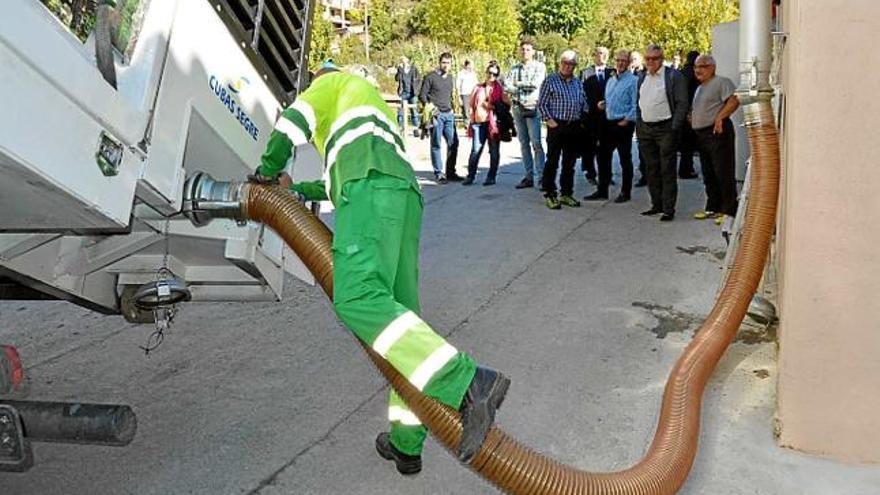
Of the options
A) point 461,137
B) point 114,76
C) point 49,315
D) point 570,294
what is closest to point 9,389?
point 114,76

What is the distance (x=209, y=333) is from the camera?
5418 millimetres

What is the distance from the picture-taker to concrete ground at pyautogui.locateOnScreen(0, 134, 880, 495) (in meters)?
3.53

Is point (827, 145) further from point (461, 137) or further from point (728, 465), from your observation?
point (461, 137)

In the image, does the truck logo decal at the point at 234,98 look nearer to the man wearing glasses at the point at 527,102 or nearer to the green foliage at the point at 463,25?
the man wearing glasses at the point at 527,102

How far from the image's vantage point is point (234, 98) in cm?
340

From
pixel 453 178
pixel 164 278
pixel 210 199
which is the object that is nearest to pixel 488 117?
pixel 453 178

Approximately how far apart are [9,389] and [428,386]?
1.38 meters

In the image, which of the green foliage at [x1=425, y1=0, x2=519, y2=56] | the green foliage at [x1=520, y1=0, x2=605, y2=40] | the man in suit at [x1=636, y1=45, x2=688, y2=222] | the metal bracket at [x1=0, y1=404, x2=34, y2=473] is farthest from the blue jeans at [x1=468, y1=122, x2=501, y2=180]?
the green foliage at [x1=520, y1=0, x2=605, y2=40]

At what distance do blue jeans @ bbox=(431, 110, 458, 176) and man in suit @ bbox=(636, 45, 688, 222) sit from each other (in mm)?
3157

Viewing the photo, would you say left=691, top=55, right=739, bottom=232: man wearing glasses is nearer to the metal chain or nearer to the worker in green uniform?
the worker in green uniform

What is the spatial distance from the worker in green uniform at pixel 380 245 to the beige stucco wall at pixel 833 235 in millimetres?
1407

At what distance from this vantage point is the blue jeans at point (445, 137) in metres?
10.8

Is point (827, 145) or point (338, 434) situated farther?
point (338, 434)

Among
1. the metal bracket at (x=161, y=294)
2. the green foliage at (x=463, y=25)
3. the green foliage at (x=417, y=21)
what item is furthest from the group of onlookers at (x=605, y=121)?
the green foliage at (x=417, y=21)
